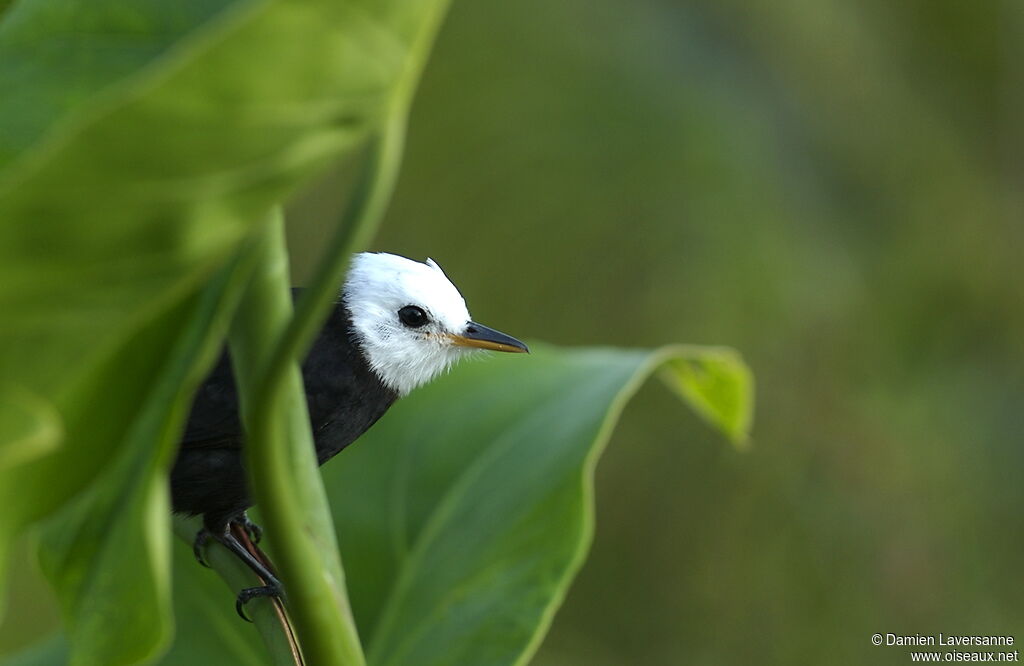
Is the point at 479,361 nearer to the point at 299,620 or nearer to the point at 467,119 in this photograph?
the point at 299,620

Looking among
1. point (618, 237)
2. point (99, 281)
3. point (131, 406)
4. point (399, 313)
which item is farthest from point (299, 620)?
point (618, 237)

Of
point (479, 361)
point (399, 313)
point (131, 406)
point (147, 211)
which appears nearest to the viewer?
point (147, 211)

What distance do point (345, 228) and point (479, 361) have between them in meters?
1.16

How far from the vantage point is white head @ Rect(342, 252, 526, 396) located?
1.84 meters

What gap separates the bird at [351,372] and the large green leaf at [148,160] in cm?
87

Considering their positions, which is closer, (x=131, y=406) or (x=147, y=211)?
(x=147, y=211)

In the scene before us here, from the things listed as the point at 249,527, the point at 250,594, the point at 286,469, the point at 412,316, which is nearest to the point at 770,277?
the point at 412,316

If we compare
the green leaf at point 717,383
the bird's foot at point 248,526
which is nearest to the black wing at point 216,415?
the bird's foot at point 248,526

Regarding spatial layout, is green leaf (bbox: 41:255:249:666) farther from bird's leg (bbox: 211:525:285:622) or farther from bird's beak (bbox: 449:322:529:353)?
bird's beak (bbox: 449:322:529:353)

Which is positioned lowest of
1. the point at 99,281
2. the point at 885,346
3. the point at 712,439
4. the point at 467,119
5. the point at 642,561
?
the point at 642,561

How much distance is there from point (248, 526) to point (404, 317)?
410 millimetres

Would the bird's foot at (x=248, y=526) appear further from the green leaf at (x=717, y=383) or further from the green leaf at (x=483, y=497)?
the green leaf at (x=717, y=383)

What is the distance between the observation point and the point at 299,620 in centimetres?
77

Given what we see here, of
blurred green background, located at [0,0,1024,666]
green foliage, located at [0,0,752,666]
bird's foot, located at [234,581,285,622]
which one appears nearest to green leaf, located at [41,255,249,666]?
green foliage, located at [0,0,752,666]
